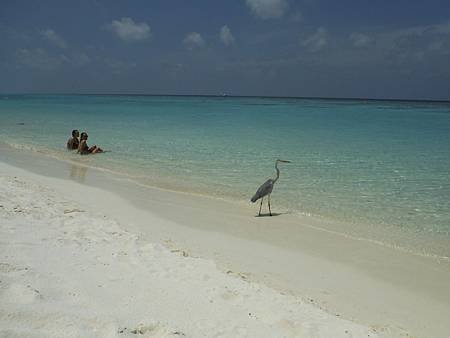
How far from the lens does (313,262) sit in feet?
20.1

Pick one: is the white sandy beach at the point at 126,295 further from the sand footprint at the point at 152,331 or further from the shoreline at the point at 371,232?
the shoreline at the point at 371,232

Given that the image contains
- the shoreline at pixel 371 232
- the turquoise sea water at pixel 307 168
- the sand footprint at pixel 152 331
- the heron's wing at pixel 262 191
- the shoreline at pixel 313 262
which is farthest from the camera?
the turquoise sea water at pixel 307 168

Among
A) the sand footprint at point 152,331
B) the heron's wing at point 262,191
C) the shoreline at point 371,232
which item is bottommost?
the sand footprint at point 152,331

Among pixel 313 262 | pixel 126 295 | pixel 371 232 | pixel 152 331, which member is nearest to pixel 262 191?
pixel 371 232

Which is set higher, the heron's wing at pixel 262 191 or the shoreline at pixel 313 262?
the heron's wing at pixel 262 191

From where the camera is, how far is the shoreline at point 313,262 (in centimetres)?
479

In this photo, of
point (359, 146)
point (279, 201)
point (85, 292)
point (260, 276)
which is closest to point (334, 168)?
point (279, 201)

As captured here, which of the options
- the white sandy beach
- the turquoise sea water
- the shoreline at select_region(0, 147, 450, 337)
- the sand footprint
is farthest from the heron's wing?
the sand footprint

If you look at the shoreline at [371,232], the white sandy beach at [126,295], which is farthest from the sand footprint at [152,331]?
the shoreline at [371,232]

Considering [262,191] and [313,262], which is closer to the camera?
[313,262]

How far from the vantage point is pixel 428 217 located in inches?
338

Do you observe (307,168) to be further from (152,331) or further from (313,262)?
(152,331)

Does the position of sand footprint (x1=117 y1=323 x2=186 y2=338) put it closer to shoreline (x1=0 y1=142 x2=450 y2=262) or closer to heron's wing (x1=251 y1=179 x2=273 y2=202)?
shoreline (x1=0 y1=142 x2=450 y2=262)

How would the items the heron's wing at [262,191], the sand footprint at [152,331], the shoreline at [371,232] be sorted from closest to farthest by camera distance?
the sand footprint at [152,331] < the shoreline at [371,232] < the heron's wing at [262,191]
